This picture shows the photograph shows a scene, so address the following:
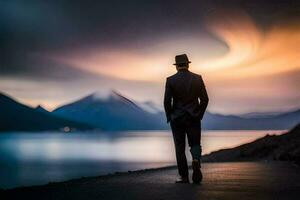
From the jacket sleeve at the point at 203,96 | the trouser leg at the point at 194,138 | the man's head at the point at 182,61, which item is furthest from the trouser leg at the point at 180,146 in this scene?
the man's head at the point at 182,61

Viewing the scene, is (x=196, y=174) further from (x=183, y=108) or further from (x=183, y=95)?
(x=183, y=95)

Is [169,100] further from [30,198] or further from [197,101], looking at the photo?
[30,198]

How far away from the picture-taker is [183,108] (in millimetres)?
9734

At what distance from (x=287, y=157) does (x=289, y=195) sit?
31.2 feet

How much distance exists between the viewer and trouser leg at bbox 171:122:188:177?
31.9 ft

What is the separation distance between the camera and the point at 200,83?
9891 millimetres

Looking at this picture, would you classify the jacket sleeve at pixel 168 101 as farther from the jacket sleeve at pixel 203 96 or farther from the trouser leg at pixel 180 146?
the jacket sleeve at pixel 203 96

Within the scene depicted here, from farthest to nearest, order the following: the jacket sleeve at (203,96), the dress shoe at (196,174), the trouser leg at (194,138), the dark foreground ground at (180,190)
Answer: the jacket sleeve at (203,96) < the trouser leg at (194,138) < the dress shoe at (196,174) < the dark foreground ground at (180,190)

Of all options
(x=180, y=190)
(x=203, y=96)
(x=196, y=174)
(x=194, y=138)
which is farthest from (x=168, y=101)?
(x=180, y=190)

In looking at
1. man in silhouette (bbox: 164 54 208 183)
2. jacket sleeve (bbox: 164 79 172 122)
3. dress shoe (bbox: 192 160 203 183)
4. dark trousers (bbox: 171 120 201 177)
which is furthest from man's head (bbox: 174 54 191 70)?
dress shoe (bbox: 192 160 203 183)

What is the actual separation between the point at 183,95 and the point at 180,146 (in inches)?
35.0

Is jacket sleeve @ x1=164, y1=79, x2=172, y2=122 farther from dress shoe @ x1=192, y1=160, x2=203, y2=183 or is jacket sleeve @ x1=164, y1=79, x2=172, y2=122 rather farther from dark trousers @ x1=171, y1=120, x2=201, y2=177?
dress shoe @ x1=192, y1=160, x2=203, y2=183

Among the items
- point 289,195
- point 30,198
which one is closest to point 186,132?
point 289,195

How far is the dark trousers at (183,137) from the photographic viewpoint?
9719 mm
